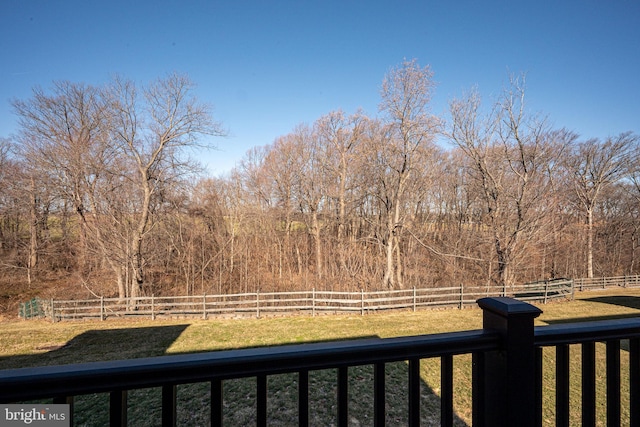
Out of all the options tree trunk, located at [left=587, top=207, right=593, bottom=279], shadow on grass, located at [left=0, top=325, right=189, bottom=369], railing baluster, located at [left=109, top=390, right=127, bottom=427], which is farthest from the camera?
tree trunk, located at [left=587, top=207, right=593, bottom=279]

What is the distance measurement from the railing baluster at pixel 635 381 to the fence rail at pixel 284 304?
9248mm

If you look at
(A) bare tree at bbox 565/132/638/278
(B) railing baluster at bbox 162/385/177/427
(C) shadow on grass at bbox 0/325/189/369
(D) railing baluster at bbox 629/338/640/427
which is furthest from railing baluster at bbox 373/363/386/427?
(A) bare tree at bbox 565/132/638/278

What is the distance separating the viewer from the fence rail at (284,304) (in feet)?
36.9

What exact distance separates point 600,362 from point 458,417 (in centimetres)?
464

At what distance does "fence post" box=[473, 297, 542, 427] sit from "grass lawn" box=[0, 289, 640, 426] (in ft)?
12.8

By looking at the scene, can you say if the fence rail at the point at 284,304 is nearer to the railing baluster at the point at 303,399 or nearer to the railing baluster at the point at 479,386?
the railing baluster at the point at 479,386

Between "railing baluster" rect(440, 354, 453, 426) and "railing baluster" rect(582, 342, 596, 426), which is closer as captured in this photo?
"railing baluster" rect(440, 354, 453, 426)

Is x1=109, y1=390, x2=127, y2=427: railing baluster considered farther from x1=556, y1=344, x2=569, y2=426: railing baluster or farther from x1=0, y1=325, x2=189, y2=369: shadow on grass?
x1=0, y1=325, x2=189, y2=369: shadow on grass

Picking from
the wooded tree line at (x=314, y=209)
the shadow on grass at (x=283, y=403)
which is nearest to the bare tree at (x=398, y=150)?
the wooded tree line at (x=314, y=209)

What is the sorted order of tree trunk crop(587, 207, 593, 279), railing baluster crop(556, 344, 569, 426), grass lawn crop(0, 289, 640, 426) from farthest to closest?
tree trunk crop(587, 207, 593, 279)
grass lawn crop(0, 289, 640, 426)
railing baluster crop(556, 344, 569, 426)

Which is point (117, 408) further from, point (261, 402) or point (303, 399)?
point (303, 399)

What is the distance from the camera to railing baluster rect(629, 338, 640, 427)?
1.59 meters

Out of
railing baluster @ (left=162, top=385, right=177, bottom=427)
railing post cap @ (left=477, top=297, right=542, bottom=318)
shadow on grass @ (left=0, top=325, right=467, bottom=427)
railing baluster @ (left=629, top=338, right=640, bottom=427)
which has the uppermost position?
railing post cap @ (left=477, top=297, right=542, bottom=318)

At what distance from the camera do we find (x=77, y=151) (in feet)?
42.6
